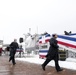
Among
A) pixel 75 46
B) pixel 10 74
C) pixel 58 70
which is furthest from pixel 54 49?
pixel 75 46

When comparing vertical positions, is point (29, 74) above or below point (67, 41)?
below

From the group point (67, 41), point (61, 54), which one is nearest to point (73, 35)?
point (67, 41)

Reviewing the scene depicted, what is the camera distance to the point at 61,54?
68.0 feet

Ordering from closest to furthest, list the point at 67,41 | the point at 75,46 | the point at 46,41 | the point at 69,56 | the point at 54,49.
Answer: the point at 54,49 → the point at 75,46 → the point at 67,41 → the point at 69,56 → the point at 46,41

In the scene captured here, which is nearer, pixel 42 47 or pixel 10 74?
pixel 10 74

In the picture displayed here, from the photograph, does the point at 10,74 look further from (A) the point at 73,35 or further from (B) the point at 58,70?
(A) the point at 73,35

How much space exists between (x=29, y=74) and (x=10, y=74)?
87 cm

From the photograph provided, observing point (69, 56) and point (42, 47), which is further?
point (42, 47)

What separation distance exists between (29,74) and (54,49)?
175cm

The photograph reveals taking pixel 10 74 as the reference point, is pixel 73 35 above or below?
above

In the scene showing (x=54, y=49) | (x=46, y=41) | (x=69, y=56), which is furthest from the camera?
(x=46, y=41)

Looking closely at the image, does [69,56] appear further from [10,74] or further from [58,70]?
[10,74]

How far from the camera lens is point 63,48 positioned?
19.8m

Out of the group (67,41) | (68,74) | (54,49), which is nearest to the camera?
(68,74)
